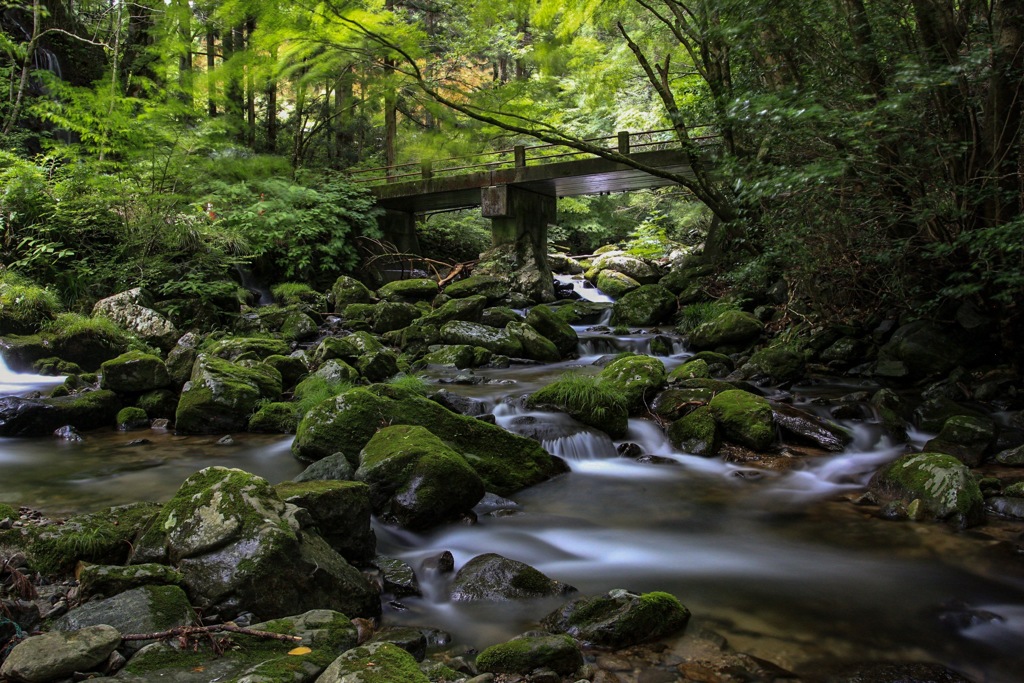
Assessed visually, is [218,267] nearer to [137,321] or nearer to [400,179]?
[137,321]

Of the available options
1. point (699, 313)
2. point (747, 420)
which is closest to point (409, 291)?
point (699, 313)

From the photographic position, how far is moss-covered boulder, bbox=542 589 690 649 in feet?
11.0

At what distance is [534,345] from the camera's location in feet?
38.5

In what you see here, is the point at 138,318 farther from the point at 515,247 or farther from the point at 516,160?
the point at 516,160

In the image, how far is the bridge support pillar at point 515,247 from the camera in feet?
58.5

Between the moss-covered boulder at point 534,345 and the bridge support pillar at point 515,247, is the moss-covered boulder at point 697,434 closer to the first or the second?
the moss-covered boulder at point 534,345

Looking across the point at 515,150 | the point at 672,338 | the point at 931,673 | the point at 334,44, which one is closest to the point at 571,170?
the point at 515,150

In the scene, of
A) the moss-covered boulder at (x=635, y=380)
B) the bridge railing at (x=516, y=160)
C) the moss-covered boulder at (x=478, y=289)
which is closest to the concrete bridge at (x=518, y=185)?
the bridge railing at (x=516, y=160)

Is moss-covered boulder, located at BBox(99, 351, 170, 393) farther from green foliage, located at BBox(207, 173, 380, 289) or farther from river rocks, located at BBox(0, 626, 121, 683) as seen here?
green foliage, located at BBox(207, 173, 380, 289)

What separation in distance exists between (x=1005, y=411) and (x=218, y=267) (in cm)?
1352

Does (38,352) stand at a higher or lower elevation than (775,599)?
higher

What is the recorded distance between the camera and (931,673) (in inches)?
125

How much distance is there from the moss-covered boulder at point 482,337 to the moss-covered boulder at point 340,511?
748cm

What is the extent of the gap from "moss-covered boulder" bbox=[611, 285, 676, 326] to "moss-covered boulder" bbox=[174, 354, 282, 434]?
8.81 meters
